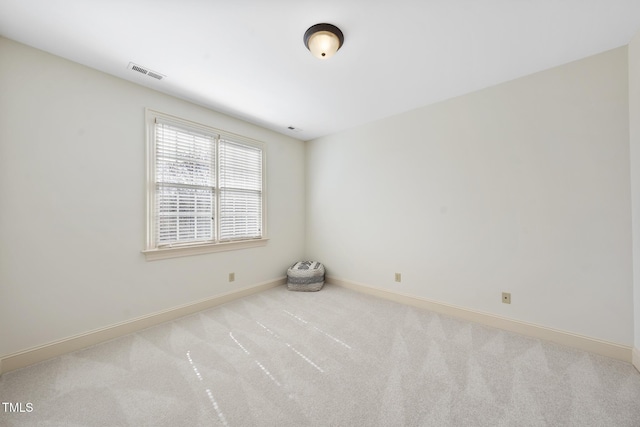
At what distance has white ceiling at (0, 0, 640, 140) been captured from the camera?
5.18 ft

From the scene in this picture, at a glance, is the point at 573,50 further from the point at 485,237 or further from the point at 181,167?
the point at 181,167

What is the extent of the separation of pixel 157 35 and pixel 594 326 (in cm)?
435

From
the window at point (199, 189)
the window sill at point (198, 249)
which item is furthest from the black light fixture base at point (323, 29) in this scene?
the window sill at point (198, 249)

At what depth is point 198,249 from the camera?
2947 mm

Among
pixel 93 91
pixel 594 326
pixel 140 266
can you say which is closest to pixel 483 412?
pixel 594 326

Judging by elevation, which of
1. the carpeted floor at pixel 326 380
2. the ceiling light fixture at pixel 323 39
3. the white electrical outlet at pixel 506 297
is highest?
the ceiling light fixture at pixel 323 39

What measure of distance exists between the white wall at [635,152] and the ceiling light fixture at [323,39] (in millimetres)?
2291

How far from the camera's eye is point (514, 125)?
7.91 ft

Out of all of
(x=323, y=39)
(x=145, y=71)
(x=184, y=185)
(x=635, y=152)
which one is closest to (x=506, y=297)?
(x=635, y=152)

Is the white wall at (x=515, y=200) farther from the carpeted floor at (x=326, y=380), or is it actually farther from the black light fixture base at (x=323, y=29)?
the black light fixture base at (x=323, y=29)

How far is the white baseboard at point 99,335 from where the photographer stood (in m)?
1.86

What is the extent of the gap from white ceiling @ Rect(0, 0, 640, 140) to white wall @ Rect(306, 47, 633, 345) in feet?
1.16

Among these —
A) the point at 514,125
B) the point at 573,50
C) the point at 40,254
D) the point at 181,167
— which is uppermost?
the point at 573,50

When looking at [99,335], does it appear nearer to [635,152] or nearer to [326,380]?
[326,380]
